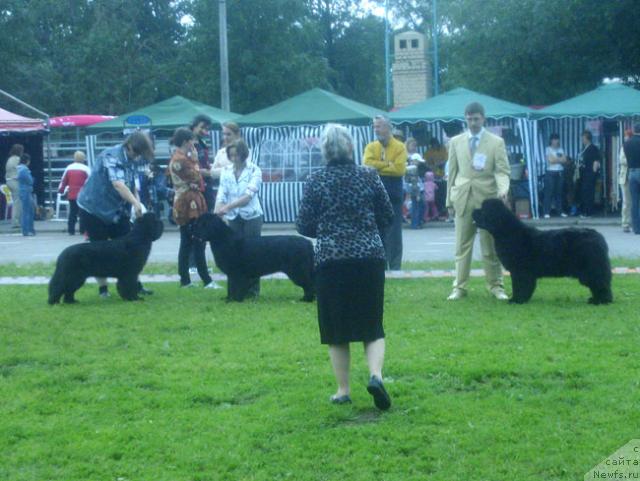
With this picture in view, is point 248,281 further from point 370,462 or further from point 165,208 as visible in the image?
point 165,208

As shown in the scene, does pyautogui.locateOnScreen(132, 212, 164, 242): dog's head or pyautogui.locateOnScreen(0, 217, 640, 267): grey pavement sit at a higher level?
pyautogui.locateOnScreen(132, 212, 164, 242): dog's head

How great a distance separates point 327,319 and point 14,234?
20882mm

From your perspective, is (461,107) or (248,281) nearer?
(248,281)

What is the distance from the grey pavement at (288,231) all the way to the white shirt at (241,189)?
492 cm

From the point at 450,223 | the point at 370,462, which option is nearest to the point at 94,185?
the point at 370,462

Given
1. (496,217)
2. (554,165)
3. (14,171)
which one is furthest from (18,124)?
(496,217)

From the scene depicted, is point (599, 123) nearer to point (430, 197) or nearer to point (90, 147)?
point (430, 197)

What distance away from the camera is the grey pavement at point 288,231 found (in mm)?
17859

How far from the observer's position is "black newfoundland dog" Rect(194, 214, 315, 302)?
11.5 m

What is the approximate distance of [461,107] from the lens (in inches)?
1020

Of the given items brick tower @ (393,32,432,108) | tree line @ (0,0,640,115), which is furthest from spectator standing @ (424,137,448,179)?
brick tower @ (393,32,432,108)

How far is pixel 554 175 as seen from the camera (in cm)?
2580

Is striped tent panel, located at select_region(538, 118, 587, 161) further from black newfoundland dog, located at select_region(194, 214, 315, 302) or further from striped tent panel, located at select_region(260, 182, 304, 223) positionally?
black newfoundland dog, located at select_region(194, 214, 315, 302)

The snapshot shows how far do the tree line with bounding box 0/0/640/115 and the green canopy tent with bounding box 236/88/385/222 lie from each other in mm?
11917
